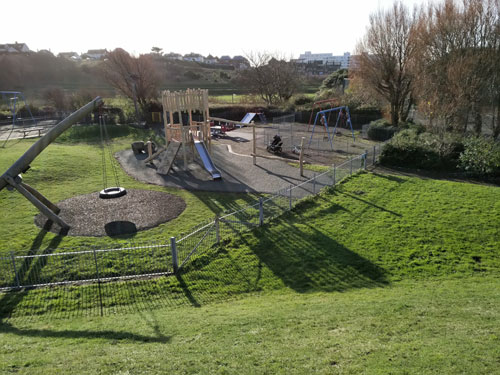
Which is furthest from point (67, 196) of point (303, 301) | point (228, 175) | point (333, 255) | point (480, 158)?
point (480, 158)

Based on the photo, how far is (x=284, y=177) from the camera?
20.3m

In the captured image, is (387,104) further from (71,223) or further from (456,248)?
(71,223)

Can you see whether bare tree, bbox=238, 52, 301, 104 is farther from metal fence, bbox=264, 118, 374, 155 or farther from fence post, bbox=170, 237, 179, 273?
fence post, bbox=170, 237, 179, 273

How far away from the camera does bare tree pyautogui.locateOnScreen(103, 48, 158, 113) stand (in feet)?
147

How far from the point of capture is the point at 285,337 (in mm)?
7160

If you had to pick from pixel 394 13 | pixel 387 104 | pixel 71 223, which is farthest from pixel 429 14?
pixel 71 223

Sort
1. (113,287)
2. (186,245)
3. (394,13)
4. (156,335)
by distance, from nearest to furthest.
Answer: (156,335) → (113,287) → (186,245) → (394,13)

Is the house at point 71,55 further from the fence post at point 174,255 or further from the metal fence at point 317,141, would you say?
the fence post at point 174,255

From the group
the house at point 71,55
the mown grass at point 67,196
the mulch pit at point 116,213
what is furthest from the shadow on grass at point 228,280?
the house at point 71,55

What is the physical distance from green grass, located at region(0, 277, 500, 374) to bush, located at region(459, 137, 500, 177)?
1191 centimetres

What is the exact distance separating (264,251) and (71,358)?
6.84 m

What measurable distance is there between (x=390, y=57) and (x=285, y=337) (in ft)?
105

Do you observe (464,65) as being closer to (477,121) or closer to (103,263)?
(477,121)

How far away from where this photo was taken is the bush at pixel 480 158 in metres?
19.2
